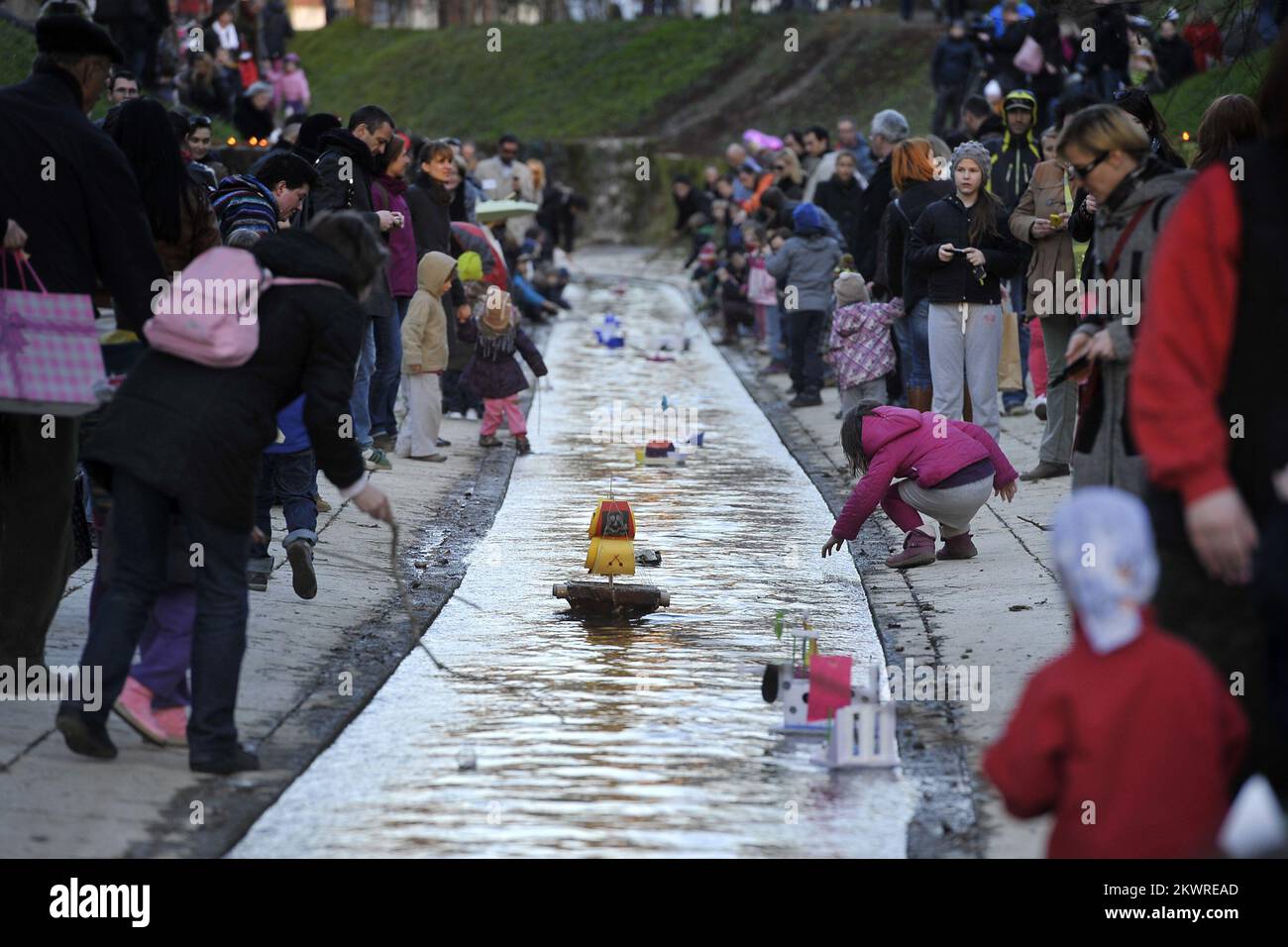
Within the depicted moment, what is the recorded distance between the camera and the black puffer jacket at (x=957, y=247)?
1247cm

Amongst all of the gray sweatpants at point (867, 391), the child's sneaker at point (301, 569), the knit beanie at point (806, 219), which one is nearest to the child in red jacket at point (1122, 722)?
the child's sneaker at point (301, 569)

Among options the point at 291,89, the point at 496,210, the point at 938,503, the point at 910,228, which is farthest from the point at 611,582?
the point at 291,89

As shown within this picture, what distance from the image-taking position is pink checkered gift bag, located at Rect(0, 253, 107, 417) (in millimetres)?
6844

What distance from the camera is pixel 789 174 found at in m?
21.3

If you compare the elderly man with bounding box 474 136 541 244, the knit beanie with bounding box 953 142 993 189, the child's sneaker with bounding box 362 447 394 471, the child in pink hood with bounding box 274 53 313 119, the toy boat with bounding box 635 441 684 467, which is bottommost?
the toy boat with bounding box 635 441 684 467

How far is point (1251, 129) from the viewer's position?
8344mm

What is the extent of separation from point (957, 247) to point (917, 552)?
2.86 m

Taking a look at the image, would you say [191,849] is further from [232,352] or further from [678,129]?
[678,129]

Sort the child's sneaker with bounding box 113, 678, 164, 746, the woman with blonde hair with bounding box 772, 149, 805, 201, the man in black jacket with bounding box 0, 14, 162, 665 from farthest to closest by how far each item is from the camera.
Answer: the woman with blonde hair with bounding box 772, 149, 805, 201 → the man in black jacket with bounding box 0, 14, 162, 665 → the child's sneaker with bounding box 113, 678, 164, 746

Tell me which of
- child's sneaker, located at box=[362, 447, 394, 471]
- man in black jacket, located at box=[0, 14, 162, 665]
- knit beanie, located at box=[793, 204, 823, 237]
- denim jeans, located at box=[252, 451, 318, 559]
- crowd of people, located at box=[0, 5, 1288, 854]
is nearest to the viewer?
crowd of people, located at box=[0, 5, 1288, 854]

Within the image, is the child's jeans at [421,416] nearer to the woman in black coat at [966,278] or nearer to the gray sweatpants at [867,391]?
the gray sweatpants at [867,391]

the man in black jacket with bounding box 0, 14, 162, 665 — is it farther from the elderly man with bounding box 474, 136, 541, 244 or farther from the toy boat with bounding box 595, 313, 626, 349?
the elderly man with bounding box 474, 136, 541, 244

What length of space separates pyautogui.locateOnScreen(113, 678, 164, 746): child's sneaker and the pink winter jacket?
157 inches

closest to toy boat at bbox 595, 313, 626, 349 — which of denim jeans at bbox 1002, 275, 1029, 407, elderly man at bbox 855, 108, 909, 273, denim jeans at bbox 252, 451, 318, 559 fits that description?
elderly man at bbox 855, 108, 909, 273
